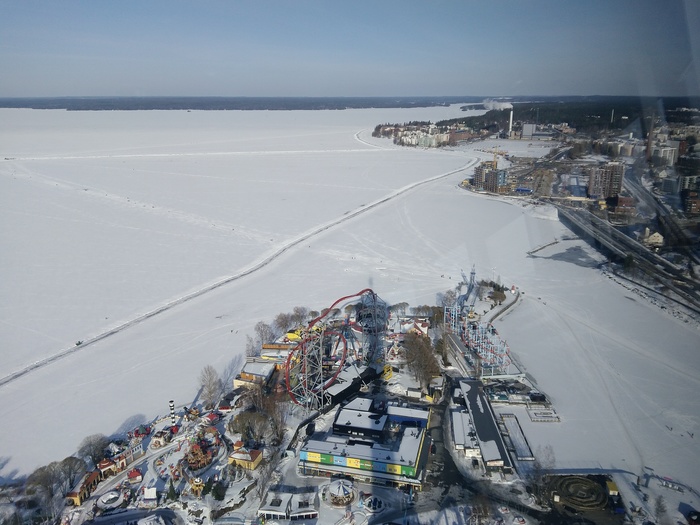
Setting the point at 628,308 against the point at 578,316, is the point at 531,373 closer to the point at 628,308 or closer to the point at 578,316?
the point at 578,316

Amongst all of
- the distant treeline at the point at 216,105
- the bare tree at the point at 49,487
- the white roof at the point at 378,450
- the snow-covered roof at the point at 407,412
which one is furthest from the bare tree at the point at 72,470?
the distant treeline at the point at 216,105

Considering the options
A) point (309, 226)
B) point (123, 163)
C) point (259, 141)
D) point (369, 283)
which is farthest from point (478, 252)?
point (259, 141)

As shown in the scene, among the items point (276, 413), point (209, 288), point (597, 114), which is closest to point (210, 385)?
point (276, 413)

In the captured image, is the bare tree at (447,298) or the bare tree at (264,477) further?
the bare tree at (447,298)

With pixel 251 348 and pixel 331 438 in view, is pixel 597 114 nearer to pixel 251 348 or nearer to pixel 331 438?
pixel 251 348

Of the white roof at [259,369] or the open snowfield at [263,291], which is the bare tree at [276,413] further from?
the open snowfield at [263,291]

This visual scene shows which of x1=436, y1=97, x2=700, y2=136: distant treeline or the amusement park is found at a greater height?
x1=436, y1=97, x2=700, y2=136: distant treeline

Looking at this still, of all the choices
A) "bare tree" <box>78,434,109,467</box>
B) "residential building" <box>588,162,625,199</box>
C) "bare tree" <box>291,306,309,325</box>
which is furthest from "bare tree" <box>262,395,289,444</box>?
"residential building" <box>588,162,625,199</box>

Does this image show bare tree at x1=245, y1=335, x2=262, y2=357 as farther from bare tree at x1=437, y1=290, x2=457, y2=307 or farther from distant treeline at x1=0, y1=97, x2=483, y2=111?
distant treeline at x1=0, y1=97, x2=483, y2=111
